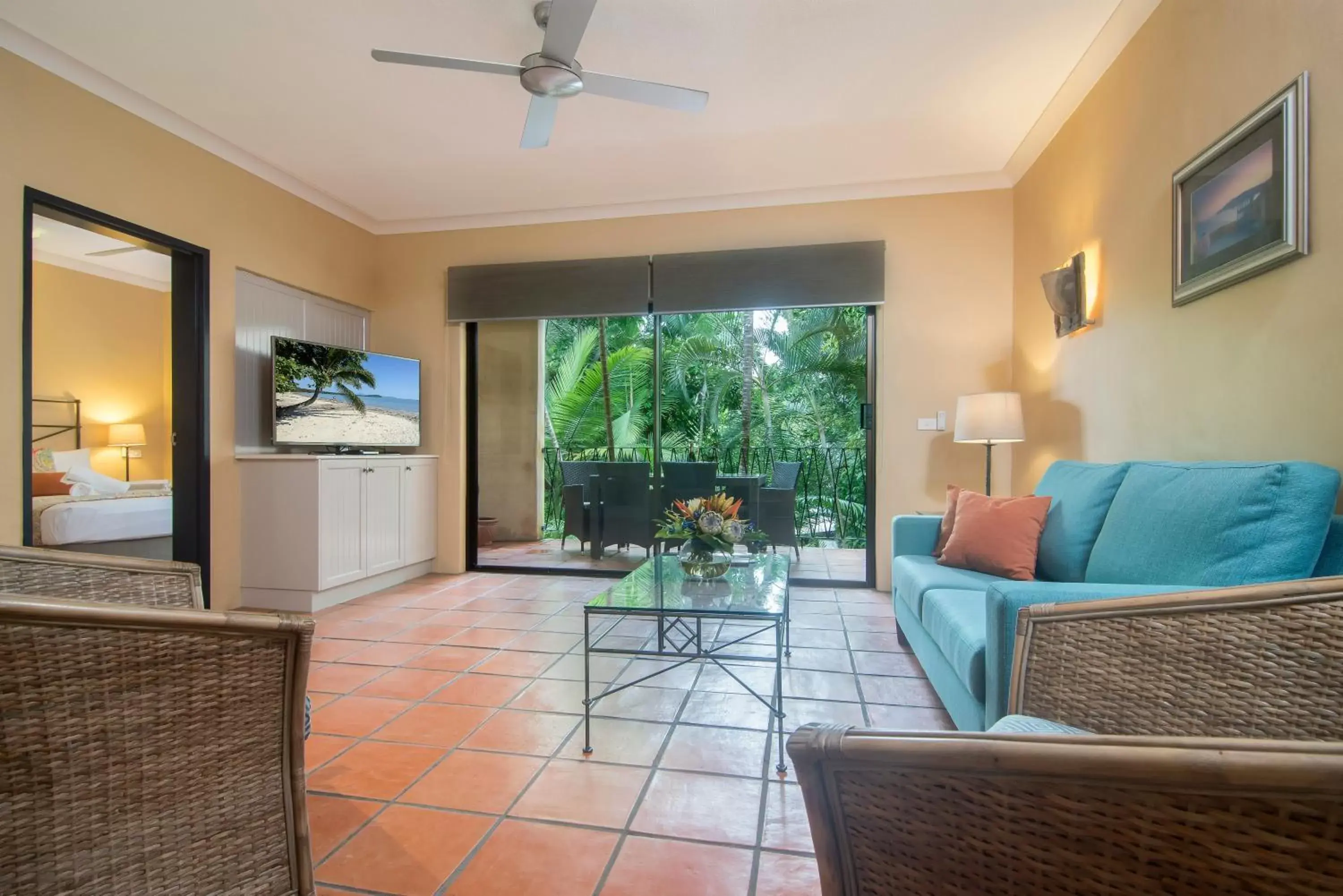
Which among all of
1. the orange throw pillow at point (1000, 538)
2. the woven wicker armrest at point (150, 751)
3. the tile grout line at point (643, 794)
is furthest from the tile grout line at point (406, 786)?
the orange throw pillow at point (1000, 538)

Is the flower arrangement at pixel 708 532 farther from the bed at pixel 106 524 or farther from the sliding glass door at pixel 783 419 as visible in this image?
the bed at pixel 106 524

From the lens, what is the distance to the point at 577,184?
13.2 feet

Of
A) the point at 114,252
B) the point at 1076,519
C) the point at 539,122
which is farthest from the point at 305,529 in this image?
the point at 1076,519

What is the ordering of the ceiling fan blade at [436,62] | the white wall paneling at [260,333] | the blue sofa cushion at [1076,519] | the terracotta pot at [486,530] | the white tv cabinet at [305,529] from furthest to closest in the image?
the terracotta pot at [486,530] → the white wall paneling at [260,333] → the white tv cabinet at [305,529] → the ceiling fan blade at [436,62] → the blue sofa cushion at [1076,519]

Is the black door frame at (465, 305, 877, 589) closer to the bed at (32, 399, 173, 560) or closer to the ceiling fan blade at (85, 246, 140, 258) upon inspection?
the bed at (32, 399, 173, 560)

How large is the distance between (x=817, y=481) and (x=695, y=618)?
2864mm

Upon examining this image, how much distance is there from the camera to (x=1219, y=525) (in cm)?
154

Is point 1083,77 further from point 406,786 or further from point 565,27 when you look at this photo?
point 406,786

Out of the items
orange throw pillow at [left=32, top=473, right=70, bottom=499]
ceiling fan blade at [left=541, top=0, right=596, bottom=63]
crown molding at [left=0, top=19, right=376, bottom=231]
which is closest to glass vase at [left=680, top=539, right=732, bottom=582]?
ceiling fan blade at [left=541, top=0, right=596, bottom=63]

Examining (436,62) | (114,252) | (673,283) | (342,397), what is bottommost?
(342,397)

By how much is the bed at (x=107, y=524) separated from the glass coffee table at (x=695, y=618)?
2.87 meters

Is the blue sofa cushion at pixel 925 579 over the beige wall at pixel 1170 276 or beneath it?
beneath

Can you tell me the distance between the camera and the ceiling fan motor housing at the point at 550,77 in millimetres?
2359

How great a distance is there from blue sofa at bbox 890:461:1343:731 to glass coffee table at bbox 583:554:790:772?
526mm
